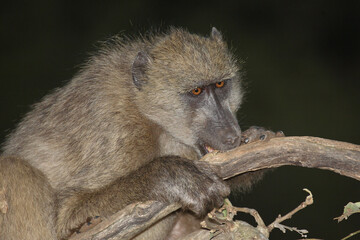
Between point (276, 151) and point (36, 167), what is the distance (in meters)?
2.52

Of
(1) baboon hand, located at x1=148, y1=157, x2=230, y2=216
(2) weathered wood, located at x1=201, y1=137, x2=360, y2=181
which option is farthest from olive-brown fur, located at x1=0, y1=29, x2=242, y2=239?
(2) weathered wood, located at x1=201, y1=137, x2=360, y2=181

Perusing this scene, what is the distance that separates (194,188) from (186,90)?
108 cm

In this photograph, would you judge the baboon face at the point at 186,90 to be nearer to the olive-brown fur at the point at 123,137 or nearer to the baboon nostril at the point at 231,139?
the olive-brown fur at the point at 123,137

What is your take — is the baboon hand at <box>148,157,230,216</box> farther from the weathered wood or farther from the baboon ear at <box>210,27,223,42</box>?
the baboon ear at <box>210,27,223,42</box>

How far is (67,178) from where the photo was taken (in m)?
4.86

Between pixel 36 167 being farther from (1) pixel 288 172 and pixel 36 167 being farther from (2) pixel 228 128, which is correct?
(1) pixel 288 172

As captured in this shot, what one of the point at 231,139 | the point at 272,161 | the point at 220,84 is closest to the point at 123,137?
the point at 231,139

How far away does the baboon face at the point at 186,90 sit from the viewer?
489 cm

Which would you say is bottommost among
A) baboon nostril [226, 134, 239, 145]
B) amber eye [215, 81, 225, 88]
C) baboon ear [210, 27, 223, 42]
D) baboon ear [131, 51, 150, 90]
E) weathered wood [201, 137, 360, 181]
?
weathered wood [201, 137, 360, 181]

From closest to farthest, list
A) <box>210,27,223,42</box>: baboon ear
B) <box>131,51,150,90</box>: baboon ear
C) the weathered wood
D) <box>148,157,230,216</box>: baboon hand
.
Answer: the weathered wood, <box>148,157,230,216</box>: baboon hand, <box>131,51,150,90</box>: baboon ear, <box>210,27,223,42</box>: baboon ear

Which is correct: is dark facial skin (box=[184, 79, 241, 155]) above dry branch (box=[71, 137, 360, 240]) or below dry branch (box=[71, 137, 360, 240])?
above

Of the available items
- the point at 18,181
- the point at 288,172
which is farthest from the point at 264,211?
the point at 18,181

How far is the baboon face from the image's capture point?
4.89 meters

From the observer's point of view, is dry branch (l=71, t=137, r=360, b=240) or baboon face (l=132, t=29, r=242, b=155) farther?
baboon face (l=132, t=29, r=242, b=155)
